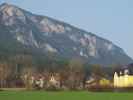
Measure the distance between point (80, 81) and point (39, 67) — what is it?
56815 millimetres

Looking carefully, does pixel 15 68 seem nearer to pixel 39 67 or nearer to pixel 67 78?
pixel 39 67

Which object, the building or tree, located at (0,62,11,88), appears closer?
the building

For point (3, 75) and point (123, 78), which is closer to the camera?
point (123, 78)

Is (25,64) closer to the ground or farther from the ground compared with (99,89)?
farther from the ground

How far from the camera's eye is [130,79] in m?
99.3

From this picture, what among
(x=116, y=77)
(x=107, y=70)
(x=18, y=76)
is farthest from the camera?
(x=107, y=70)

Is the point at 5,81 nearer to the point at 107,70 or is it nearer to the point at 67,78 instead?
the point at 67,78

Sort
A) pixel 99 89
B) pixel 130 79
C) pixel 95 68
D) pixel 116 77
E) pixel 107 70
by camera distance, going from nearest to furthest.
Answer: pixel 99 89 → pixel 130 79 → pixel 116 77 → pixel 95 68 → pixel 107 70

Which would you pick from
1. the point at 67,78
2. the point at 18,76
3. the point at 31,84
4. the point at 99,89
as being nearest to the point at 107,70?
the point at 18,76

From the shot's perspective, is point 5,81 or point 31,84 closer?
point 31,84

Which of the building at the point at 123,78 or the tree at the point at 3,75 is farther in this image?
the tree at the point at 3,75

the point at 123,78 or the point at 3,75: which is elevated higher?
the point at 3,75

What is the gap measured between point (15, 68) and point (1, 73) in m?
28.7

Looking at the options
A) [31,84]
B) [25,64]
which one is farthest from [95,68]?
[31,84]
